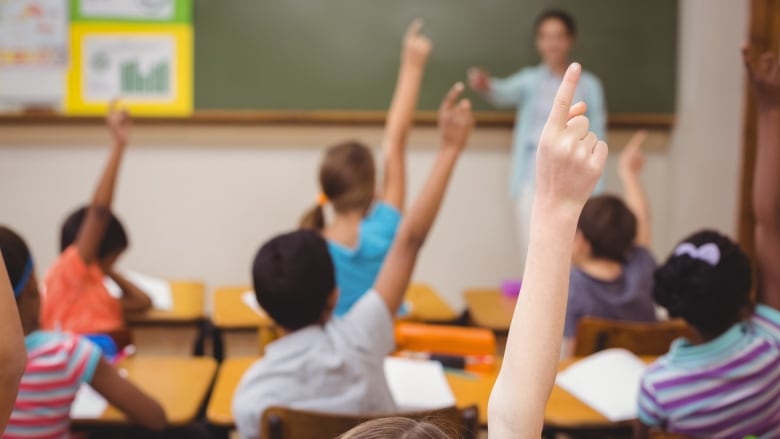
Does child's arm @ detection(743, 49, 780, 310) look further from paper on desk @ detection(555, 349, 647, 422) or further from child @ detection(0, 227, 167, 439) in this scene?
child @ detection(0, 227, 167, 439)

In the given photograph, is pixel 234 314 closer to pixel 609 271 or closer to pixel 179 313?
pixel 179 313

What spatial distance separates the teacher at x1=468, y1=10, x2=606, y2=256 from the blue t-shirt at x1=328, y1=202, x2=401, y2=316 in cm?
189

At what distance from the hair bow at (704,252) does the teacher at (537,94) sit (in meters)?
2.75

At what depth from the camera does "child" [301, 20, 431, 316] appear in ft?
9.48

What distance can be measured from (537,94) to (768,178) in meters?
2.81

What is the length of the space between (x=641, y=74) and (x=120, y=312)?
10.8 feet

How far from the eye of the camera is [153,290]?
3.54 m

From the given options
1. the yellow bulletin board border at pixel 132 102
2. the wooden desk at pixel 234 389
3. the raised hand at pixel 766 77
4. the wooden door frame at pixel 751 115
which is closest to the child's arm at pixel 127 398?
the wooden desk at pixel 234 389

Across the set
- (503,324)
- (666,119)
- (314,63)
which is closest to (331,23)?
(314,63)

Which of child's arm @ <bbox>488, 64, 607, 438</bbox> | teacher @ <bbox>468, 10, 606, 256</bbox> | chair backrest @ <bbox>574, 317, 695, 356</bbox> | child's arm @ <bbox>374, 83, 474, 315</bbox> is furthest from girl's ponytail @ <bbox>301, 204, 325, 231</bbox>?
child's arm @ <bbox>488, 64, 607, 438</bbox>

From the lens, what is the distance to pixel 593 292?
287 cm

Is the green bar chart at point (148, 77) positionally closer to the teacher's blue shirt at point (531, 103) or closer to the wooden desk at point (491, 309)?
the teacher's blue shirt at point (531, 103)

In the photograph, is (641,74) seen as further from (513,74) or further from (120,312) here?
(120,312)

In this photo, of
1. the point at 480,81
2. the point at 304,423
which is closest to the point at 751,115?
the point at 480,81
